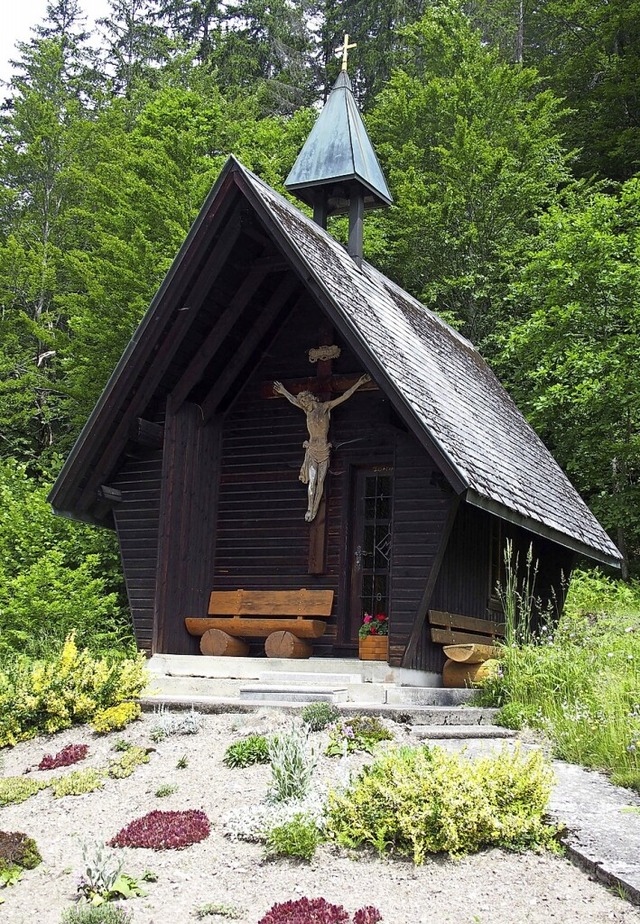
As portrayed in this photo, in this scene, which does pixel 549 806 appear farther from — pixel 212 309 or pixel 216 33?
pixel 216 33

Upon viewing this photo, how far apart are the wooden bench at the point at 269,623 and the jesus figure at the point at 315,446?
3.34 ft

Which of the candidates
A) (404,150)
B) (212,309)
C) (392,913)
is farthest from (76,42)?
(392,913)

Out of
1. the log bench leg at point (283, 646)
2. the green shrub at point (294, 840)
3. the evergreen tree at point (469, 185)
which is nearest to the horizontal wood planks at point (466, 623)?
the log bench leg at point (283, 646)

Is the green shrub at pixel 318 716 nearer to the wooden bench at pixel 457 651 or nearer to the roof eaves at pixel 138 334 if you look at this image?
the wooden bench at pixel 457 651

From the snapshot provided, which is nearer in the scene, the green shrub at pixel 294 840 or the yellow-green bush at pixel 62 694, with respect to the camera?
the green shrub at pixel 294 840

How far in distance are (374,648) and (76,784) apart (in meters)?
4.07

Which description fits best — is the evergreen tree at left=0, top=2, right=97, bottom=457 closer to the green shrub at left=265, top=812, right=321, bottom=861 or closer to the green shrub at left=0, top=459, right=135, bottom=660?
the green shrub at left=0, top=459, right=135, bottom=660

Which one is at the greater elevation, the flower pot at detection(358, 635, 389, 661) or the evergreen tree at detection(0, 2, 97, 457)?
the evergreen tree at detection(0, 2, 97, 457)

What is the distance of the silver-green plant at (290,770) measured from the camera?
21.3 ft

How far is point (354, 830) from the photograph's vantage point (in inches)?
233

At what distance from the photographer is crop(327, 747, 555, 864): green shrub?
5750 mm

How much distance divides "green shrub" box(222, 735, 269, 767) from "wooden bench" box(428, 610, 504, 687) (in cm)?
355

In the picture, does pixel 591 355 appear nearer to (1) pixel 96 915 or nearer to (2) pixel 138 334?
(2) pixel 138 334

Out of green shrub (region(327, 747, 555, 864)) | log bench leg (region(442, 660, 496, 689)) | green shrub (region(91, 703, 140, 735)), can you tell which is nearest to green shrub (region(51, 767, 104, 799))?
green shrub (region(91, 703, 140, 735))
